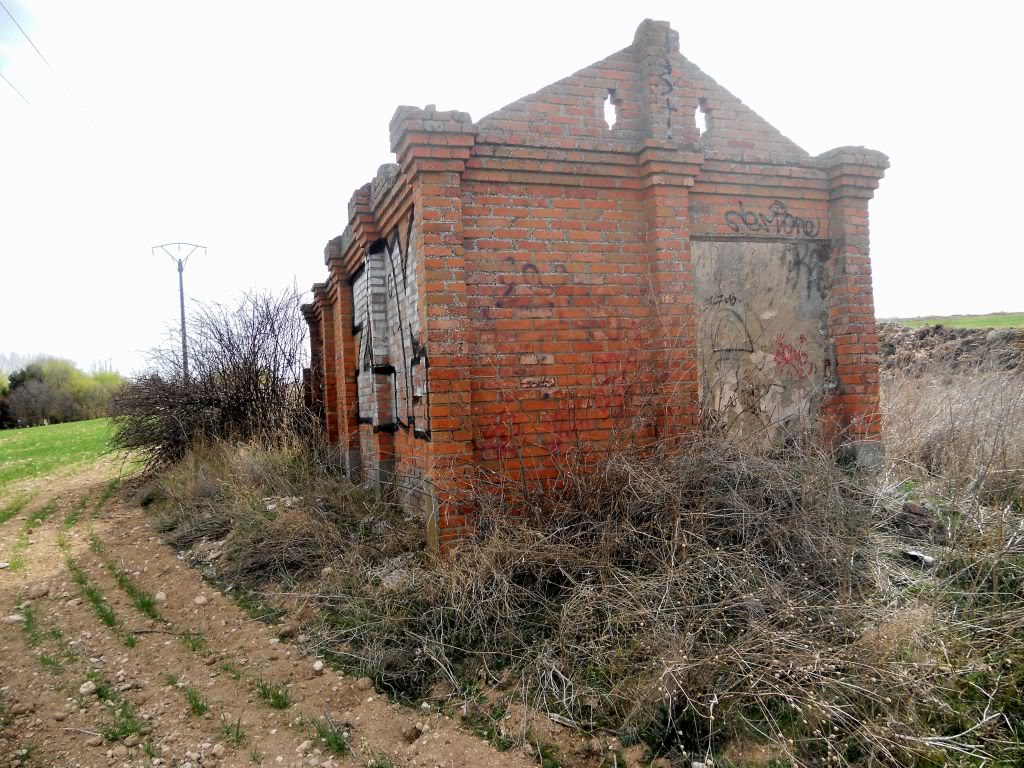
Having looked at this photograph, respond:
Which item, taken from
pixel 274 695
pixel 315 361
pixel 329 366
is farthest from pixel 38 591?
pixel 315 361

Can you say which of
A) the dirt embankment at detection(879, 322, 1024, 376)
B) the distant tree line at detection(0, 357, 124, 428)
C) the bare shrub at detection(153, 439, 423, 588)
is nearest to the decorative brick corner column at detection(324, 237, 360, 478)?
the bare shrub at detection(153, 439, 423, 588)

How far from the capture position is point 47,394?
1676 inches

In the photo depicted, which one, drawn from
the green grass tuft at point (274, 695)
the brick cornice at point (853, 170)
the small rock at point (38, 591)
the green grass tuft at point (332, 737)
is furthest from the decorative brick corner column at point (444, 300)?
the small rock at point (38, 591)

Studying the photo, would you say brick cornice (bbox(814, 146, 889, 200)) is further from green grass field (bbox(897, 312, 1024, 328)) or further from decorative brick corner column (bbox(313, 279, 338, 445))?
green grass field (bbox(897, 312, 1024, 328))

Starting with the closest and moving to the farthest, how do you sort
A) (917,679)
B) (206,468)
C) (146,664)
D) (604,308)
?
(917,679)
(146,664)
(604,308)
(206,468)

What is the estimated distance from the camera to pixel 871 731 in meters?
2.87

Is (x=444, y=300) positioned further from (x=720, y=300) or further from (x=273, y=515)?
(x=273, y=515)

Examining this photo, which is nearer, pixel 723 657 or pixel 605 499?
pixel 723 657

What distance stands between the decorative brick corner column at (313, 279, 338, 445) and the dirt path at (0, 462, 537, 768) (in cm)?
389

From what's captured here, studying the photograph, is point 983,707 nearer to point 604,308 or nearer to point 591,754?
point 591,754

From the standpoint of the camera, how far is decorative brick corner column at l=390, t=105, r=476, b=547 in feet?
16.1

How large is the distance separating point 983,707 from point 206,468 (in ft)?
28.7

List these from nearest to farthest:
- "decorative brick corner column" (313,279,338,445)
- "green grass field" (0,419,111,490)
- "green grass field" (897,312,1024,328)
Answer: "decorative brick corner column" (313,279,338,445) → "green grass field" (0,419,111,490) → "green grass field" (897,312,1024,328)

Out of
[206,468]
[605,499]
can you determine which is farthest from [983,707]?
[206,468]
